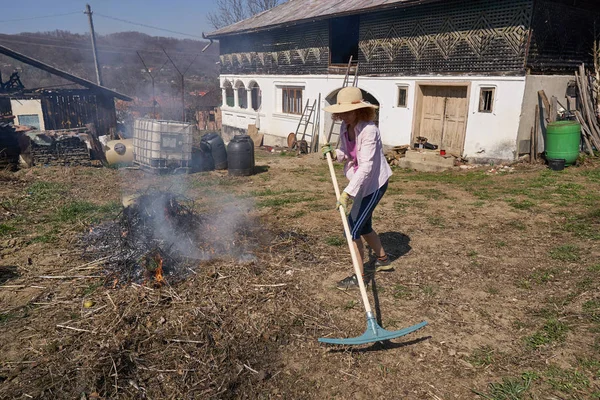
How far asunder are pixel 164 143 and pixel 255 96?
32.1ft

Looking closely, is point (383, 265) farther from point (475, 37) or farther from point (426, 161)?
point (475, 37)

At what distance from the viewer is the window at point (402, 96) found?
39.3 feet

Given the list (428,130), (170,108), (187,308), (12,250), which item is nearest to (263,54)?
(428,130)

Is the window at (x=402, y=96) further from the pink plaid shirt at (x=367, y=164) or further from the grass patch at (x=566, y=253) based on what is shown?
the pink plaid shirt at (x=367, y=164)

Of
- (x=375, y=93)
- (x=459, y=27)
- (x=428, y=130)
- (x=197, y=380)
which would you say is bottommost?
(x=197, y=380)

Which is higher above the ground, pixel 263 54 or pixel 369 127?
pixel 263 54

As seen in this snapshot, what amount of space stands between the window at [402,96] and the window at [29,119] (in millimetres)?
15069

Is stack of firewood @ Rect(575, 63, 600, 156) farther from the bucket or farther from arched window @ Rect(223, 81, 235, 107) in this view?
arched window @ Rect(223, 81, 235, 107)

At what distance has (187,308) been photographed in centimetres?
356

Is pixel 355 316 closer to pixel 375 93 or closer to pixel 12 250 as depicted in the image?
pixel 12 250

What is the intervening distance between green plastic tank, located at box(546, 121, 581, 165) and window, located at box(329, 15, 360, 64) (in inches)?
312

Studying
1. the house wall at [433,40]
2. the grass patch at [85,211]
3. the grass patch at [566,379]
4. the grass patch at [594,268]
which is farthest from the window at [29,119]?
the grass patch at [566,379]

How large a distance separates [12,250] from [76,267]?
136 centimetres

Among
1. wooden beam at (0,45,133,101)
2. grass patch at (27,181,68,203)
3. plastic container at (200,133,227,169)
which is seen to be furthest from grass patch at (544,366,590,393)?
wooden beam at (0,45,133,101)
